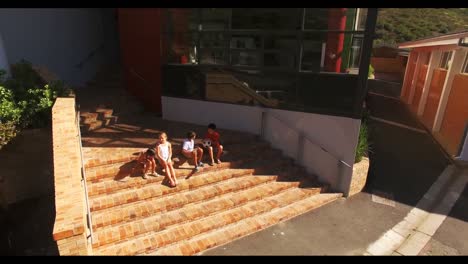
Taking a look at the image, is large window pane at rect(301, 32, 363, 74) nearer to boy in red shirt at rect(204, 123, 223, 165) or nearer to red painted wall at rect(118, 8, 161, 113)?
boy in red shirt at rect(204, 123, 223, 165)

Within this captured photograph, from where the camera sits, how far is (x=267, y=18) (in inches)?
303

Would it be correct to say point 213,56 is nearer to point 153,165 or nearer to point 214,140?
point 214,140

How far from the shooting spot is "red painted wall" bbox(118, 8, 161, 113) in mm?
9297

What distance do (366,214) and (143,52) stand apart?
825 centimetres

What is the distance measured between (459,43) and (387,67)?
29886 mm

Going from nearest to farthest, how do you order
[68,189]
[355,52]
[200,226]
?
[68,189] → [200,226] → [355,52]

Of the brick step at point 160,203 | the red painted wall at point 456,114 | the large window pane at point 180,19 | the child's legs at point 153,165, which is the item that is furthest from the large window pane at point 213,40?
the red painted wall at point 456,114

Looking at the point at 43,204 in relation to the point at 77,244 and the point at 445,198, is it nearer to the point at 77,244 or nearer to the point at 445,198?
the point at 77,244

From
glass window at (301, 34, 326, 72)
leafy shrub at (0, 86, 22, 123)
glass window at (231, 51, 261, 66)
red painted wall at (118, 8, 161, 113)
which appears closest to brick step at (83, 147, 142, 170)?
leafy shrub at (0, 86, 22, 123)

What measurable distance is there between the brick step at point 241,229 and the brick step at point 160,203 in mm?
654

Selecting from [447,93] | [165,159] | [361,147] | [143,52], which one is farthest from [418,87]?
[165,159]

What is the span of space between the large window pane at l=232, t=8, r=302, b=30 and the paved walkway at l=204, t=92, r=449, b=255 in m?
4.59

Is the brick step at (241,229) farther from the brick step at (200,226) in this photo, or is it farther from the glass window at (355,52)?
the glass window at (355,52)

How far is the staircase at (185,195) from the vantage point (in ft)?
17.4
